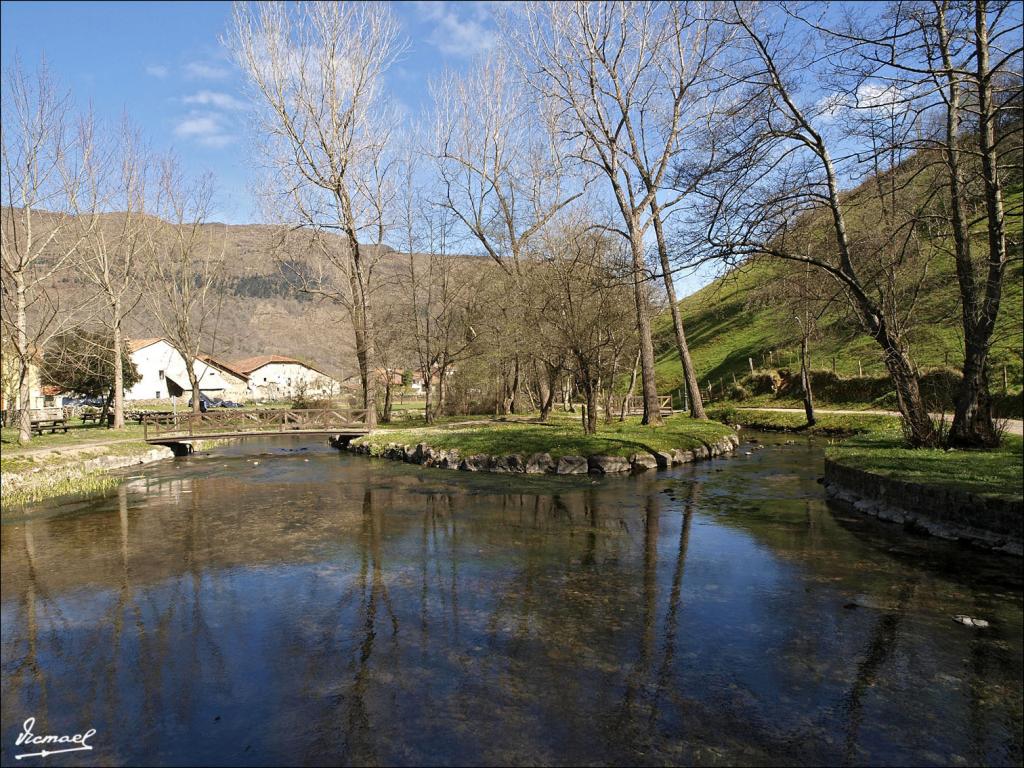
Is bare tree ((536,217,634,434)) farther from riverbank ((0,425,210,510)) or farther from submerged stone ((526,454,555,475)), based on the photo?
riverbank ((0,425,210,510))

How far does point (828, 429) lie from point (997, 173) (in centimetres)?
1968

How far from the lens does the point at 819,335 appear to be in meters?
36.2

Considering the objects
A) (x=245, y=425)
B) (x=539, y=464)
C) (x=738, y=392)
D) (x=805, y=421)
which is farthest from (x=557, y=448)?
(x=738, y=392)

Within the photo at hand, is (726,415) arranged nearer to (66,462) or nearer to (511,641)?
(66,462)

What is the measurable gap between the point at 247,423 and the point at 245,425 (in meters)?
0.48

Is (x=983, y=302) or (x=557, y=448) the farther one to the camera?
(x=557, y=448)

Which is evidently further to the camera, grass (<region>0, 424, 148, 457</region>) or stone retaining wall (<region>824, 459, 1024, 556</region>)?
grass (<region>0, 424, 148, 457</region>)

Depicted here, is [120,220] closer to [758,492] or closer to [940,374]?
[758,492]

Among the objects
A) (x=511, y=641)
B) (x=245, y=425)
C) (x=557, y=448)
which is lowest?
(x=511, y=641)

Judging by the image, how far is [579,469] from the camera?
21.2 m

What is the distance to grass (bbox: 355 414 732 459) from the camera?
73.2 feet

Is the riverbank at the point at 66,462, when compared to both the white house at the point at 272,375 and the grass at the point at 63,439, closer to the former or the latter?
the grass at the point at 63,439

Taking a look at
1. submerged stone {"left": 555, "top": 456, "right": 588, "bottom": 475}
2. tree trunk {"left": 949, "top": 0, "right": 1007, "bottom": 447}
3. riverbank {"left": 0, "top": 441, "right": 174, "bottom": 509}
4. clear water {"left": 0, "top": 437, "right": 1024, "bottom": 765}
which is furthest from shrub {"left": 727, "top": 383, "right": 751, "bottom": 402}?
riverbank {"left": 0, "top": 441, "right": 174, "bottom": 509}

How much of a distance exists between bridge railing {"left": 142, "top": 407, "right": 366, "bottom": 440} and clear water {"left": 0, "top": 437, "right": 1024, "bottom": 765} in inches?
614
